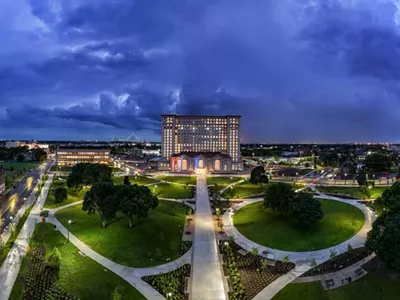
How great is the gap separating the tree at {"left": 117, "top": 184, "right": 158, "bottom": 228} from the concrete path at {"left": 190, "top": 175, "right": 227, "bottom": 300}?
10.1 metres

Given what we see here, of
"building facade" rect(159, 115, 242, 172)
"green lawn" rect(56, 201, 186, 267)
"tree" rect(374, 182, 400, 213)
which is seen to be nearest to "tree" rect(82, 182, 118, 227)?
"green lawn" rect(56, 201, 186, 267)

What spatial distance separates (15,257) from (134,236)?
57.5ft

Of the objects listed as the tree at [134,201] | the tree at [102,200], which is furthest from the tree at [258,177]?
the tree at [102,200]

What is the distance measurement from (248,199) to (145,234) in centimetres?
3868

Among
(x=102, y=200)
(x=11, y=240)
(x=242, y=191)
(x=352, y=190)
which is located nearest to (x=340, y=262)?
(x=102, y=200)

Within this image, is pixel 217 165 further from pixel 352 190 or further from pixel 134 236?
pixel 134 236

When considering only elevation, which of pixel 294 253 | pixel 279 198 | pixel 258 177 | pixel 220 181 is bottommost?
pixel 294 253

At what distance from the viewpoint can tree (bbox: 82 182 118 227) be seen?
54438 millimetres

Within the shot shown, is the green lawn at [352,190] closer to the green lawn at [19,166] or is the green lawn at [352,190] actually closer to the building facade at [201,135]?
the building facade at [201,135]

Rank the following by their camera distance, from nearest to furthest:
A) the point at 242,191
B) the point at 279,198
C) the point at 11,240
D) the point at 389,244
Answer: the point at 389,244 < the point at 11,240 < the point at 279,198 < the point at 242,191

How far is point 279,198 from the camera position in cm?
6056

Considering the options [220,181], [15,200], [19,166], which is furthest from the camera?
[19,166]

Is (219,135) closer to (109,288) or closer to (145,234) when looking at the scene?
(145,234)

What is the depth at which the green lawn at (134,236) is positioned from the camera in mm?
44906
